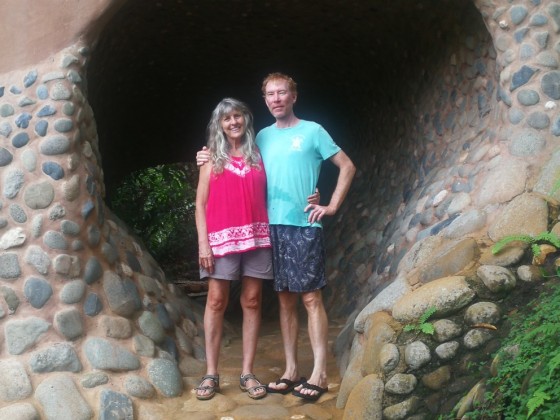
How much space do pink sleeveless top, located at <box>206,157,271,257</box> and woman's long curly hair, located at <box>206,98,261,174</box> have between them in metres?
0.04

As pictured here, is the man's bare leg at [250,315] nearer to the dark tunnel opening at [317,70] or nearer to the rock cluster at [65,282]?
the rock cluster at [65,282]

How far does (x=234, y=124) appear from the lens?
3852mm

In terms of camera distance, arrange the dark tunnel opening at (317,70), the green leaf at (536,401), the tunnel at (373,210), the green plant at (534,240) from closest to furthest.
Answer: the green leaf at (536,401)
the green plant at (534,240)
the tunnel at (373,210)
the dark tunnel opening at (317,70)

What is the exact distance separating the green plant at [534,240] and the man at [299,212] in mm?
837

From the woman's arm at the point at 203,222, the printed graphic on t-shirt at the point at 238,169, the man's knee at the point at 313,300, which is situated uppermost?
the printed graphic on t-shirt at the point at 238,169

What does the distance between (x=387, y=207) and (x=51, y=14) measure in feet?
9.59

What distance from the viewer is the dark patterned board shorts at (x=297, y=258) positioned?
379cm

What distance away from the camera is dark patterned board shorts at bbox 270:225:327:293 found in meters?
3.79

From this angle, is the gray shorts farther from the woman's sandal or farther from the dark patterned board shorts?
the woman's sandal

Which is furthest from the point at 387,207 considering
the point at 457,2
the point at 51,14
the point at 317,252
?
the point at 51,14

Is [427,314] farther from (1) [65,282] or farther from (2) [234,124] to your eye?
(1) [65,282]

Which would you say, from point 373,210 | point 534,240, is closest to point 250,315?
point 534,240

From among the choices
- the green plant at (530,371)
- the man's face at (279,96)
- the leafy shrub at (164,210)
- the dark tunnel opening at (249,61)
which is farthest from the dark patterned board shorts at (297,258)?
the leafy shrub at (164,210)

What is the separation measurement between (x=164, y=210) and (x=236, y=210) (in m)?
8.11
